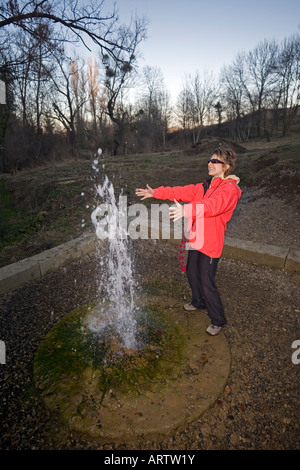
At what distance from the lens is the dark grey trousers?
2.29 m

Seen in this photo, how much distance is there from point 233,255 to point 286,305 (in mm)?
1163

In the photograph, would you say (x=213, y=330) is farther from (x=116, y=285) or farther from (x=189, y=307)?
(x=116, y=285)

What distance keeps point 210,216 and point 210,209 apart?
0.06 meters

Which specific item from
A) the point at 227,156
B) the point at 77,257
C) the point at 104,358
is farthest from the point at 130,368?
the point at 77,257

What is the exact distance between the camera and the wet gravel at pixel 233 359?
5.31ft

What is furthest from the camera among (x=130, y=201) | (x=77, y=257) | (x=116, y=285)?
(x=130, y=201)

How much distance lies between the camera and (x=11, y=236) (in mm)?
5129

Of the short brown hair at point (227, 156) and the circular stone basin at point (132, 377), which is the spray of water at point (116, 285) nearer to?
the circular stone basin at point (132, 377)

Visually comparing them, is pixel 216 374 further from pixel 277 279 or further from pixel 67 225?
pixel 67 225

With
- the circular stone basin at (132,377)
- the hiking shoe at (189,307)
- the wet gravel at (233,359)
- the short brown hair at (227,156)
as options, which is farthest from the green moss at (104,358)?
the short brown hair at (227,156)

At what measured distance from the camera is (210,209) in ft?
6.42

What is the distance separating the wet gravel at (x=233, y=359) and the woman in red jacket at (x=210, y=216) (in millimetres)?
446
